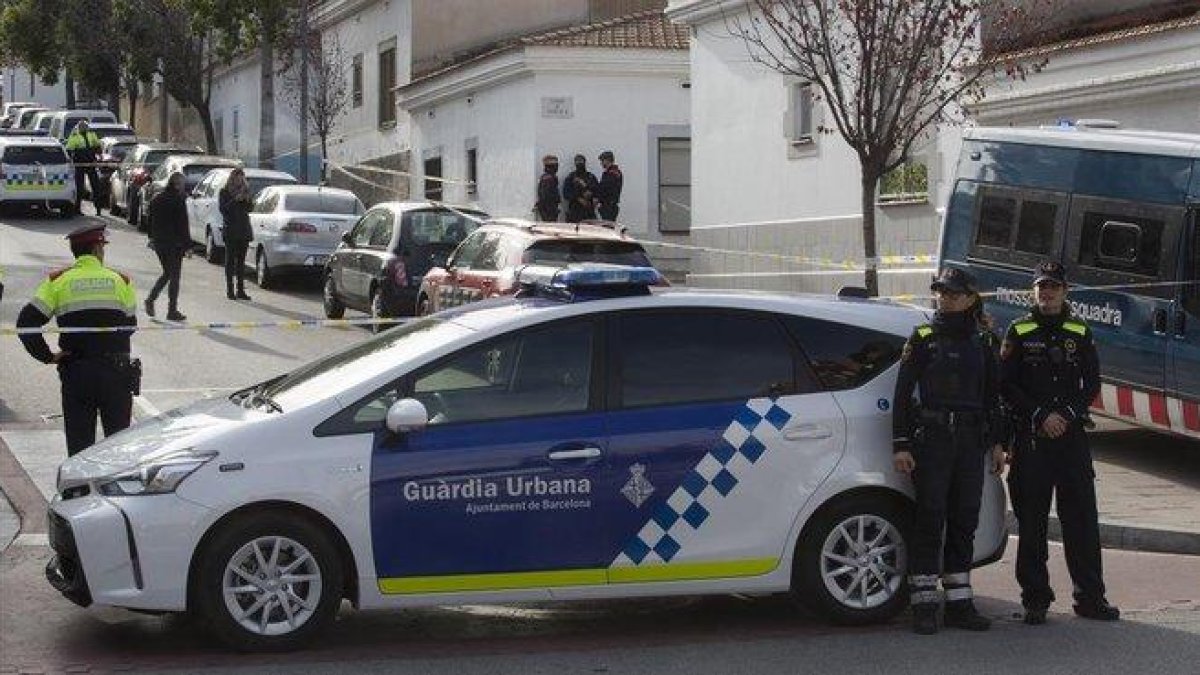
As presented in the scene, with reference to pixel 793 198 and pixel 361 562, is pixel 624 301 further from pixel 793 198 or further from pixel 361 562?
pixel 793 198

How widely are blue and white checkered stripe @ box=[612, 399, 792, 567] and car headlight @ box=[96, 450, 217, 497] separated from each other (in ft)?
6.33

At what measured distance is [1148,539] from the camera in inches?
461

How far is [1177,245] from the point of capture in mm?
13789

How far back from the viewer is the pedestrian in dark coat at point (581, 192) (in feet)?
106

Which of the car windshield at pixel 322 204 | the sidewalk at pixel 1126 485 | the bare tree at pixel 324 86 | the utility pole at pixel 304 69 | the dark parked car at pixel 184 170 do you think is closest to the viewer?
the sidewalk at pixel 1126 485

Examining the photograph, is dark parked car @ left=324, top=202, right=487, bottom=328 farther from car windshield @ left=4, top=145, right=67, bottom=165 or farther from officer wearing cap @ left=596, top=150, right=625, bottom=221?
car windshield @ left=4, top=145, right=67, bottom=165

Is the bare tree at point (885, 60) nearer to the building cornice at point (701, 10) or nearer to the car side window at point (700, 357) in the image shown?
the building cornice at point (701, 10)

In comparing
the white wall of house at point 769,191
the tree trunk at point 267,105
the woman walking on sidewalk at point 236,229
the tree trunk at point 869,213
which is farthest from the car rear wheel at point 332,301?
the tree trunk at point 267,105

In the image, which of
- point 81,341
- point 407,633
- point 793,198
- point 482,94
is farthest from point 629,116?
point 407,633

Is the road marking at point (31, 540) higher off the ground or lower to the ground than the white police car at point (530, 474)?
lower

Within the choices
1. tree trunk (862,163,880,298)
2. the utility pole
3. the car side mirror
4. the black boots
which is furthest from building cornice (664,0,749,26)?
the car side mirror

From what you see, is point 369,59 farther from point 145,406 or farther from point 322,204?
point 145,406

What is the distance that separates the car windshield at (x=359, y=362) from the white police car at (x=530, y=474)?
0.08ft

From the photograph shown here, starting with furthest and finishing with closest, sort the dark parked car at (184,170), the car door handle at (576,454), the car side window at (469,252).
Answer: the dark parked car at (184,170) → the car side window at (469,252) → the car door handle at (576,454)
